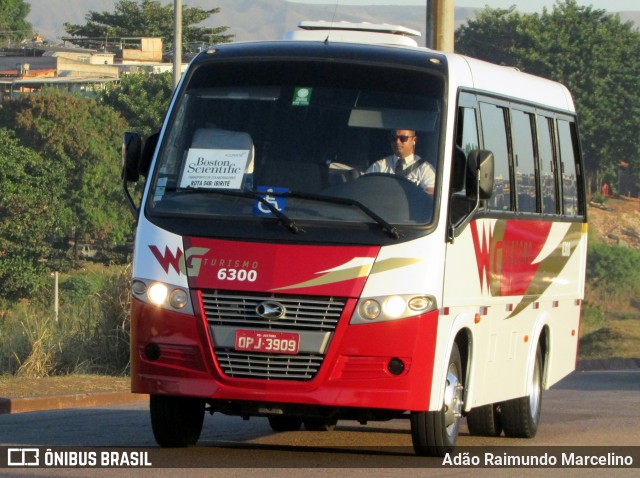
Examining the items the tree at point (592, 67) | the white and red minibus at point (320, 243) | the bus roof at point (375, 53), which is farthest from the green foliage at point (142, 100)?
the white and red minibus at point (320, 243)

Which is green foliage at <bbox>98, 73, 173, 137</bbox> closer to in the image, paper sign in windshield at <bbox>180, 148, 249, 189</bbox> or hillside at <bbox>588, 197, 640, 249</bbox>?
hillside at <bbox>588, 197, 640, 249</bbox>

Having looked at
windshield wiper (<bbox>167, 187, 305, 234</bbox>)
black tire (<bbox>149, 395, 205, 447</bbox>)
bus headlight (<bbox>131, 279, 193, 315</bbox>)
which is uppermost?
windshield wiper (<bbox>167, 187, 305, 234</bbox>)

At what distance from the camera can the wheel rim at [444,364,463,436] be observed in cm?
1050

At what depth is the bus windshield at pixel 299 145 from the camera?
10.3m

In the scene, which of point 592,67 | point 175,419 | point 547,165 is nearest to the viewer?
point 175,419

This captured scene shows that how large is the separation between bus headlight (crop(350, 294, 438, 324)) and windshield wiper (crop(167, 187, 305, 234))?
2.15 ft

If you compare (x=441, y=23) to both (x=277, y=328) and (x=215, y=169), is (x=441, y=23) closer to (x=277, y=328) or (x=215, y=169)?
(x=215, y=169)

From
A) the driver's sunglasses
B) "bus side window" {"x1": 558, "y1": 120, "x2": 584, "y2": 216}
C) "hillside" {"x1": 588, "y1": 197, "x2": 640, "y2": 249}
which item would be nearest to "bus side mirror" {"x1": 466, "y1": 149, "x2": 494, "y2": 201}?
the driver's sunglasses

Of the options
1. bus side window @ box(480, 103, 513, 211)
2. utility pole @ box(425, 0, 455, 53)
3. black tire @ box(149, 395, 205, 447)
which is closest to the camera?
black tire @ box(149, 395, 205, 447)

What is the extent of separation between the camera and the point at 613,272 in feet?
335

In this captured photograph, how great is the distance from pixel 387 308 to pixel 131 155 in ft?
7.42

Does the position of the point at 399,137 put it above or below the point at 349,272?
above

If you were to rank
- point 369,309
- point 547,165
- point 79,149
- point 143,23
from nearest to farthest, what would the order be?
point 369,309, point 547,165, point 79,149, point 143,23

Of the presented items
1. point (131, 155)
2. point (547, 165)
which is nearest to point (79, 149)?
point (547, 165)
